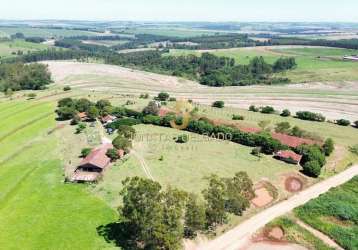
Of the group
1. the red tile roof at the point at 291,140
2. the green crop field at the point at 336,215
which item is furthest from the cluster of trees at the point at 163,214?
the red tile roof at the point at 291,140

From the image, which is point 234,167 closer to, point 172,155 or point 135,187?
point 172,155

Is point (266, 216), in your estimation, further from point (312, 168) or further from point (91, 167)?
point (91, 167)

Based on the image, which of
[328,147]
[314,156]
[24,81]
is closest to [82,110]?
[314,156]

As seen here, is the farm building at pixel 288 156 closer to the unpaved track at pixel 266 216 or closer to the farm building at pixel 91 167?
the unpaved track at pixel 266 216

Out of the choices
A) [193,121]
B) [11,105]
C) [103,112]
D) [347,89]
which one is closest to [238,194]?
[193,121]

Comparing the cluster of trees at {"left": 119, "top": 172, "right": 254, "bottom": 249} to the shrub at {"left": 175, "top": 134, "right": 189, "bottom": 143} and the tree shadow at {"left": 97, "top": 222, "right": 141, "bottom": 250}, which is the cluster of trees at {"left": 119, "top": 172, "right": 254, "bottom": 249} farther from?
the shrub at {"left": 175, "top": 134, "right": 189, "bottom": 143}

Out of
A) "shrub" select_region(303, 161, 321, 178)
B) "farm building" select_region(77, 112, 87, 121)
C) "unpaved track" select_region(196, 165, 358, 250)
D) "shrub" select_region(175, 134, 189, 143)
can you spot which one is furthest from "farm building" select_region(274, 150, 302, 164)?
"farm building" select_region(77, 112, 87, 121)
